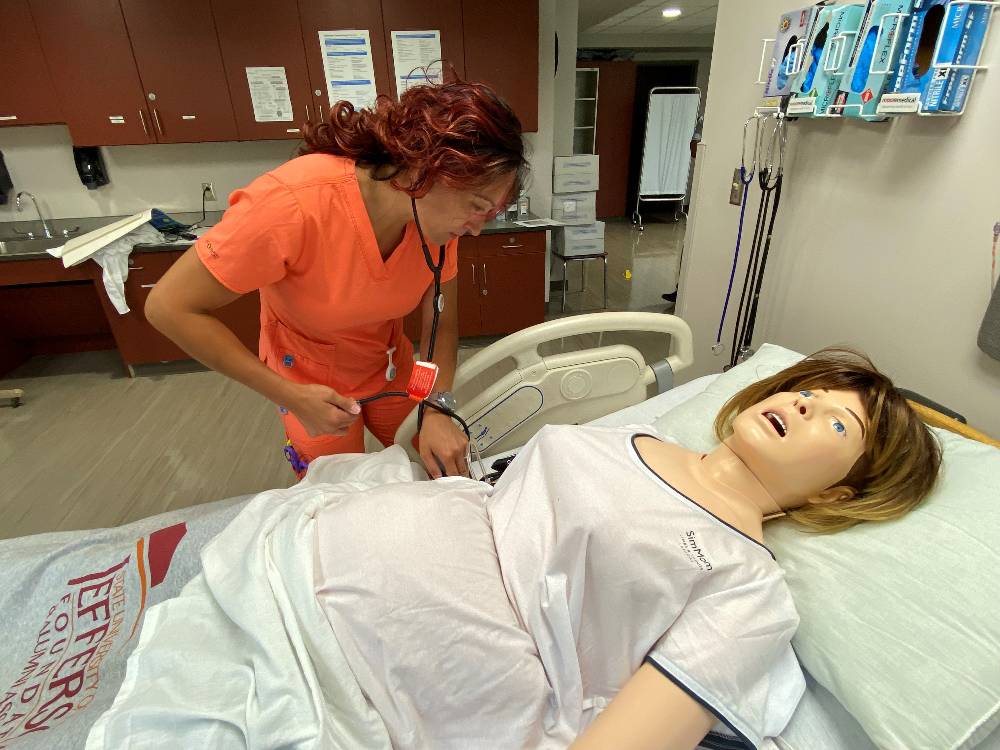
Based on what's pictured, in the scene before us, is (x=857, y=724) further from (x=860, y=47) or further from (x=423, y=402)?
(x=860, y=47)

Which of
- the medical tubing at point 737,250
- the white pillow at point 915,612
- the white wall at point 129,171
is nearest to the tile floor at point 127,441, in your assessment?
the white wall at point 129,171

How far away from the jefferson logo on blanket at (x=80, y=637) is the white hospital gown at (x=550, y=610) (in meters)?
0.36

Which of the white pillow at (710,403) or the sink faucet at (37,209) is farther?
the sink faucet at (37,209)

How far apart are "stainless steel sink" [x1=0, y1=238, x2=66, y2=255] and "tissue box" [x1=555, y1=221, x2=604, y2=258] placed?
3244 mm

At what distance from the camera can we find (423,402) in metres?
1.25

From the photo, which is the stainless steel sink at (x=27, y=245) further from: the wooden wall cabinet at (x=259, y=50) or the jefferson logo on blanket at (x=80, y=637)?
the jefferson logo on blanket at (x=80, y=637)

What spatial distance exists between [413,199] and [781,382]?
86cm

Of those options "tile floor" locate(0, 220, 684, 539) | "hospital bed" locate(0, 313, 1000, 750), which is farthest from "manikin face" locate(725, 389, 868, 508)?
"tile floor" locate(0, 220, 684, 539)

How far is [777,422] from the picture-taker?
3.19ft

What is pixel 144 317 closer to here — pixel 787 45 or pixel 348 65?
pixel 348 65

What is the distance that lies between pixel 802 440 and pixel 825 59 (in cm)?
101

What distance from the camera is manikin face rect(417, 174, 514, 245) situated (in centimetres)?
102

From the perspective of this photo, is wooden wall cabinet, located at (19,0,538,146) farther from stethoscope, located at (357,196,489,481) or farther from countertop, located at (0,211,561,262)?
stethoscope, located at (357,196,489,481)

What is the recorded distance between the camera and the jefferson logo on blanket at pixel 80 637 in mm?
795
